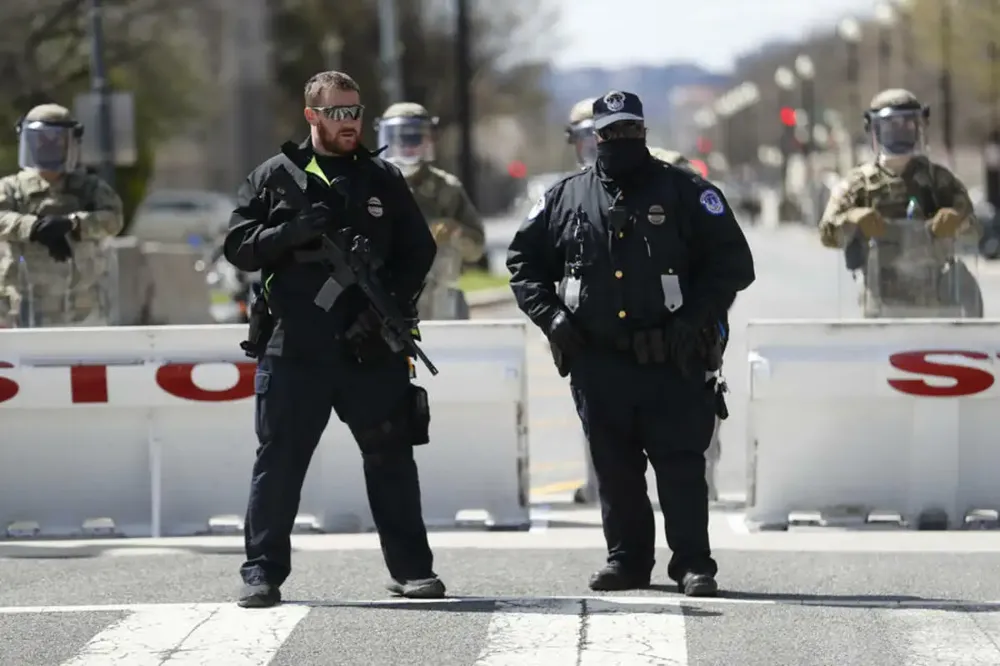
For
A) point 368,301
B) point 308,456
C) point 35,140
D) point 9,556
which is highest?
point 35,140

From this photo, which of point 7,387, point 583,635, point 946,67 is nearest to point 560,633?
point 583,635

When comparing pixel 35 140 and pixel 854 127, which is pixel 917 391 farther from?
pixel 854 127

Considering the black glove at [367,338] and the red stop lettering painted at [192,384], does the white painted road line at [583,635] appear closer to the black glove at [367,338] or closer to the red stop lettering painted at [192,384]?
the black glove at [367,338]

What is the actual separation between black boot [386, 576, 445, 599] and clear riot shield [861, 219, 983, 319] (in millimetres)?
4248

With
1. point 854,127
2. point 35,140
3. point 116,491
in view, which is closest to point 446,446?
point 116,491

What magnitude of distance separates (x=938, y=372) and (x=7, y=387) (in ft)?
14.6

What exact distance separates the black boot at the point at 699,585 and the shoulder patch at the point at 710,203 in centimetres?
135

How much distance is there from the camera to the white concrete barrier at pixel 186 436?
1011 centimetres

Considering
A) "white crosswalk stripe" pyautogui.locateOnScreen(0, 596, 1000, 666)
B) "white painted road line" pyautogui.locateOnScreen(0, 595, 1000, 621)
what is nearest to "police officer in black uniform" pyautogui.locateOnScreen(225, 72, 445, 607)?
"white painted road line" pyautogui.locateOnScreen(0, 595, 1000, 621)

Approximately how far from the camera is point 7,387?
399 inches

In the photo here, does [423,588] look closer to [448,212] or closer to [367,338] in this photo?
[367,338]

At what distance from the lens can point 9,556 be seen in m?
9.58

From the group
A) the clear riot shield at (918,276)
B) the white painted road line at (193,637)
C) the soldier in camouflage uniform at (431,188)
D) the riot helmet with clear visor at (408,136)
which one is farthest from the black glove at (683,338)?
the riot helmet with clear visor at (408,136)

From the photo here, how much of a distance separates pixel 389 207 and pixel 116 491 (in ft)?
10.6
